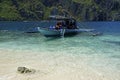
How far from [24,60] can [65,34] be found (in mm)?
32875

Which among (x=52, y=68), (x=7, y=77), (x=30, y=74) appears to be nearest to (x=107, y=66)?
(x=52, y=68)

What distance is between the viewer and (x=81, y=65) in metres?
26.3

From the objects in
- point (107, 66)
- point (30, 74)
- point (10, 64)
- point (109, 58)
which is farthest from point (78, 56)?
point (30, 74)

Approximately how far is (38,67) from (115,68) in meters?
6.98

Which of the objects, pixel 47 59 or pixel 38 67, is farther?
pixel 47 59

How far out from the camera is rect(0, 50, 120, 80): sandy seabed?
21266 millimetres

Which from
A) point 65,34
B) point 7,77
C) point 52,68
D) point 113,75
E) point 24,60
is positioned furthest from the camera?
point 65,34

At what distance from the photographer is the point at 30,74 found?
21.7 metres

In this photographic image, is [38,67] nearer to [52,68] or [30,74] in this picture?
[52,68]

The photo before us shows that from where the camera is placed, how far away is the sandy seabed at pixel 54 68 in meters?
21.3

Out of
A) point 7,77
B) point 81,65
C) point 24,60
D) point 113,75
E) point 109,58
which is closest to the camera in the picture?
point 7,77

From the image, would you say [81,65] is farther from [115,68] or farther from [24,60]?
[24,60]

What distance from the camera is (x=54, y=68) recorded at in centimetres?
2466

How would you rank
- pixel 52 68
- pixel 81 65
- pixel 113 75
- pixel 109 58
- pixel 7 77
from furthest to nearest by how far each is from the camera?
pixel 109 58 < pixel 81 65 < pixel 52 68 < pixel 113 75 < pixel 7 77
